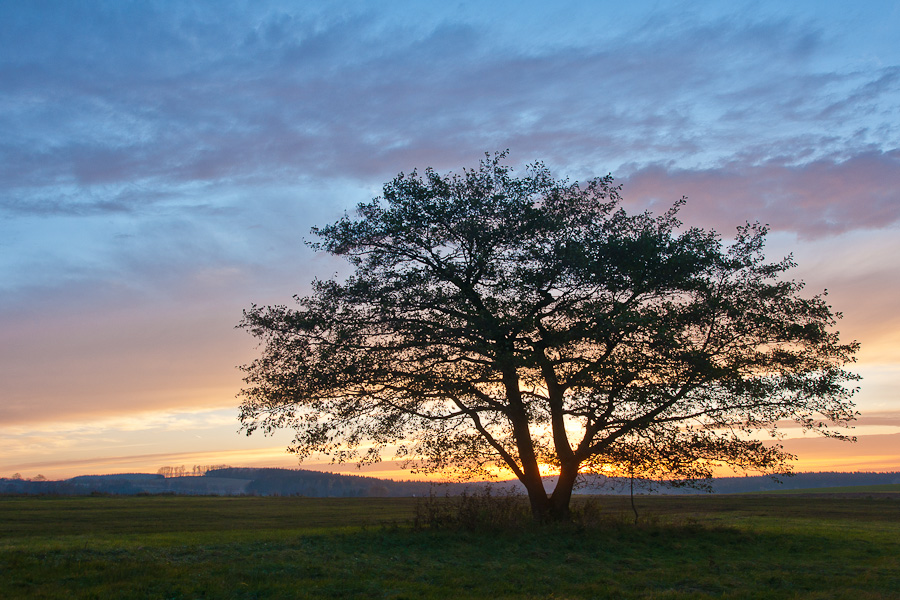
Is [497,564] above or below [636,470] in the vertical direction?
below

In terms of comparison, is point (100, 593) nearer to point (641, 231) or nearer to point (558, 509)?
point (558, 509)

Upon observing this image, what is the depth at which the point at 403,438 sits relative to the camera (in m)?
25.1

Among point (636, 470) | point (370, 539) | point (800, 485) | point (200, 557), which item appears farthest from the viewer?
point (800, 485)

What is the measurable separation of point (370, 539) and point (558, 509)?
25.7 ft

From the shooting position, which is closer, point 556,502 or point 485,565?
point 485,565

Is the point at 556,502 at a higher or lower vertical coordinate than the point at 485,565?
higher

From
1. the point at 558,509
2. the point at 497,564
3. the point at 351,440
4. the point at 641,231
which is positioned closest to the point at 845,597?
the point at 497,564

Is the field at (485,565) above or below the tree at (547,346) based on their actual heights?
below

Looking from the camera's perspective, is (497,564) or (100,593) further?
(497,564)

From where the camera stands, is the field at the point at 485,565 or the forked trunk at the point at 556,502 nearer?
the field at the point at 485,565

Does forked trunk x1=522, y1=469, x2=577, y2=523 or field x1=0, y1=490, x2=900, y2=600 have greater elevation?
forked trunk x1=522, y1=469, x2=577, y2=523

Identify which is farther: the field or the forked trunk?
the forked trunk

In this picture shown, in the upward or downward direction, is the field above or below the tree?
below

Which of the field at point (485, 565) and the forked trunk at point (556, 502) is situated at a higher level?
the forked trunk at point (556, 502)
